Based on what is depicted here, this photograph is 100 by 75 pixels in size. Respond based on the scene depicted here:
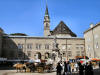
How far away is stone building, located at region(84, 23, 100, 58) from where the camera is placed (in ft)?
134

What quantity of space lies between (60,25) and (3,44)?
2367cm

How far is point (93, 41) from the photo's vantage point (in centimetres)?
4344

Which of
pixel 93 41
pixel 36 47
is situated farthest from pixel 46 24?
pixel 93 41

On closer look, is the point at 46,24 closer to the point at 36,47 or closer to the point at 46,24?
the point at 46,24

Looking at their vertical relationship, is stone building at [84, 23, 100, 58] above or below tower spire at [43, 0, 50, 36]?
below

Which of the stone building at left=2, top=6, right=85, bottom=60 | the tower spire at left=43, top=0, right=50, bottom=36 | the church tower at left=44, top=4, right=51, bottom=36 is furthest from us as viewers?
the tower spire at left=43, top=0, right=50, bottom=36

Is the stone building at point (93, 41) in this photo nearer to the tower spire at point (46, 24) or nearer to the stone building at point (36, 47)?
the stone building at point (36, 47)

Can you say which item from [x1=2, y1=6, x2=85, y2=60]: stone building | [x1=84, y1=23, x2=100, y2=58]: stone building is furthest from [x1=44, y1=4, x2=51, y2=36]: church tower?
[x1=84, y1=23, x2=100, y2=58]: stone building

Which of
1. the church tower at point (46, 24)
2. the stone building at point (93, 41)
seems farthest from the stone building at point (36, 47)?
the church tower at point (46, 24)

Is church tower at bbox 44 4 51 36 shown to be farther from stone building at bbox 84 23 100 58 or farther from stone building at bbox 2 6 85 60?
stone building at bbox 84 23 100 58

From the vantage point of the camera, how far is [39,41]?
49.4 meters

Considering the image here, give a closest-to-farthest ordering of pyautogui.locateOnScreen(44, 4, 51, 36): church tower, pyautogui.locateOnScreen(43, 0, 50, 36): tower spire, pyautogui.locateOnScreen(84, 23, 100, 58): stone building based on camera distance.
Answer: pyautogui.locateOnScreen(84, 23, 100, 58): stone building → pyautogui.locateOnScreen(44, 4, 51, 36): church tower → pyautogui.locateOnScreen(43, 0, 50, 36): tower spire

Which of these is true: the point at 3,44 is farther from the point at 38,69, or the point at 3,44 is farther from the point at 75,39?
the point at 38,69

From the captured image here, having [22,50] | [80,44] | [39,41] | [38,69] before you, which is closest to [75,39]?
[80,44]
